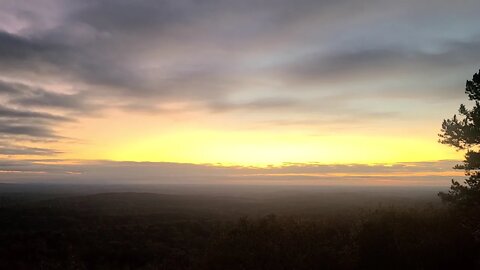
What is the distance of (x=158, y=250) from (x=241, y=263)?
1867 cm

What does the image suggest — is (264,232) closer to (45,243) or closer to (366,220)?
(366,220)

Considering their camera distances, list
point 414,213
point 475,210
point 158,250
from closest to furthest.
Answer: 1. point 475,210
2. point 414,213
3. point 158,250

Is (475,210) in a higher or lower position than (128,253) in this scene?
higher

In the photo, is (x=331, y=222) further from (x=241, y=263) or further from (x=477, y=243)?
(x=241, y=263)

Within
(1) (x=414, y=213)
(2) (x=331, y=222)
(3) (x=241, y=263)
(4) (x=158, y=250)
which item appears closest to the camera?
(3) (x=241, y=263)

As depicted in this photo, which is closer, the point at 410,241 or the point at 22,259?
the point at 410,241

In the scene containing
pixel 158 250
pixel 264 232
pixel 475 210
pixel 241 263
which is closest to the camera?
pixel 241 263

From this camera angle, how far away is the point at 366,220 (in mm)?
20141

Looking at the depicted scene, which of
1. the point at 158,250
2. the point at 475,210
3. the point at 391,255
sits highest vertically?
the point at 475,210

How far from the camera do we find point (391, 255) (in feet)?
56.9

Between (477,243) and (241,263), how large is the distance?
10898 millimetres

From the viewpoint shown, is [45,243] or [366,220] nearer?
[366,220]

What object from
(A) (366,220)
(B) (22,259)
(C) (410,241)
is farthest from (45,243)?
(C) (410,241)

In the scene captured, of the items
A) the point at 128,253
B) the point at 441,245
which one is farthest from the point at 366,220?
the point at 128,253
